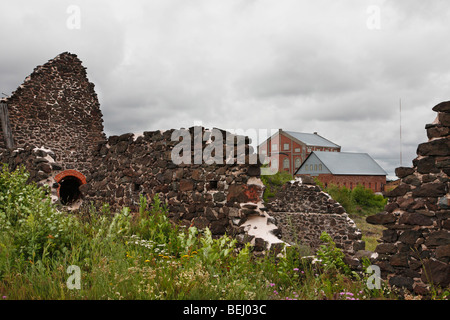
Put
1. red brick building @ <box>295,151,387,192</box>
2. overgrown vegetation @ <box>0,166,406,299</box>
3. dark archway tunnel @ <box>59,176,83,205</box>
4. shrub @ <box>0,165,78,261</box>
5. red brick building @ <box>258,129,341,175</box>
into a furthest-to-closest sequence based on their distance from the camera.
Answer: red brick building @ <box>258,129,341,175</box> < red brick building @ <box>295,151,387,192</box> < dark archway tunnel @ <box>59,176,83,205</box> < shrub @ <box>0,165,78,261</box> < overgrown vegetation @ <box>0,166,406,299</box>

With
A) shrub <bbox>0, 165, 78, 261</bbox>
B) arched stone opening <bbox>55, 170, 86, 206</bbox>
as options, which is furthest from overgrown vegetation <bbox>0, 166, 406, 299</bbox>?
arched stone opening <bbox>55, 170, 86, 206</bbox>

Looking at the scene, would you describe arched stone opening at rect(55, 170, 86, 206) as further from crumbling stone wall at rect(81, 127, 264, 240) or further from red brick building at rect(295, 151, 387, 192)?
red brick building at rect(295, 151, 387, 192)

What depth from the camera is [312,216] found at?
44.4 feet

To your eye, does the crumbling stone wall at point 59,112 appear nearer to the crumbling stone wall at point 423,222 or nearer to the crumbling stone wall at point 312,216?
the crumbling stone wall at point 312,216

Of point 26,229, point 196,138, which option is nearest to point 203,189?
point 196,138

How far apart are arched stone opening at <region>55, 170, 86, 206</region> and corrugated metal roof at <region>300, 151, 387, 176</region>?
26415 millimetres

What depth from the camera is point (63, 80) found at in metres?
16.4

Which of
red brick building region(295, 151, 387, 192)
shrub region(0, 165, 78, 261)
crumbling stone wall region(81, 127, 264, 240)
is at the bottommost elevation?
shrub region(0, 165, 78, 261)

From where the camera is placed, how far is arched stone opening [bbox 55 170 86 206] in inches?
621

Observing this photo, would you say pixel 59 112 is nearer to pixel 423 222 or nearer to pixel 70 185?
pixel 70 185

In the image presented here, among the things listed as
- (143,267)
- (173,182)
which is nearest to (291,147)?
(173,182)

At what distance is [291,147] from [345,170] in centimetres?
789

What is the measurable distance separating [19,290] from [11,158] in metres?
8.73
